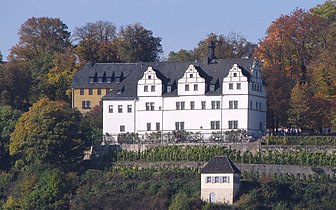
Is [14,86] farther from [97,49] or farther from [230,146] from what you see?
[230,146]

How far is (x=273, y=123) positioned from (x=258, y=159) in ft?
30.7

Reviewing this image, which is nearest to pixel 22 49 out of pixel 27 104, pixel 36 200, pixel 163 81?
pixel 27 104

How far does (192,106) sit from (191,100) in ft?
1.54

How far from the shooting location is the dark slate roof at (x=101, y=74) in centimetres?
11188

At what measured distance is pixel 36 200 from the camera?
9162 centimetres

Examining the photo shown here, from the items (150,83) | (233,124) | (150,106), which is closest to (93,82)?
(150,83)

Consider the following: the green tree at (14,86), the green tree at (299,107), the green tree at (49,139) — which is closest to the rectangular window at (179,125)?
the green tree at (49,139)

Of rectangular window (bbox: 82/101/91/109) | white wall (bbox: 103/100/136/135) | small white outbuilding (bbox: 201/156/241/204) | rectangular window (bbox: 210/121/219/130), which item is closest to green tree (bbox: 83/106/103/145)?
white wall (bbox: 103/100/136/135)

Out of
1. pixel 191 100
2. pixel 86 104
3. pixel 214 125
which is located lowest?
pixel 214 125

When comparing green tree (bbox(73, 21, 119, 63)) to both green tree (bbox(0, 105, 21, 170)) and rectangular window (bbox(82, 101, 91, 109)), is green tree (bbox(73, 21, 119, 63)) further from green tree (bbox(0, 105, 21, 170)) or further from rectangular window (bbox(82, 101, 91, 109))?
green tree (bbox(0, 105, 21, 170))

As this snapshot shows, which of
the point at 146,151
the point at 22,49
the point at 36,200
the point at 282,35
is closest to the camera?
the point at 36,200

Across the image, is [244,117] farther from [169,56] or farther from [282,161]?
[169,56]

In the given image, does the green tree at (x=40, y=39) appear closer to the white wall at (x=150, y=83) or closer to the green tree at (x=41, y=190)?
the white wall at (x=150, y=83)

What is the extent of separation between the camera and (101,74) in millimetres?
113250
